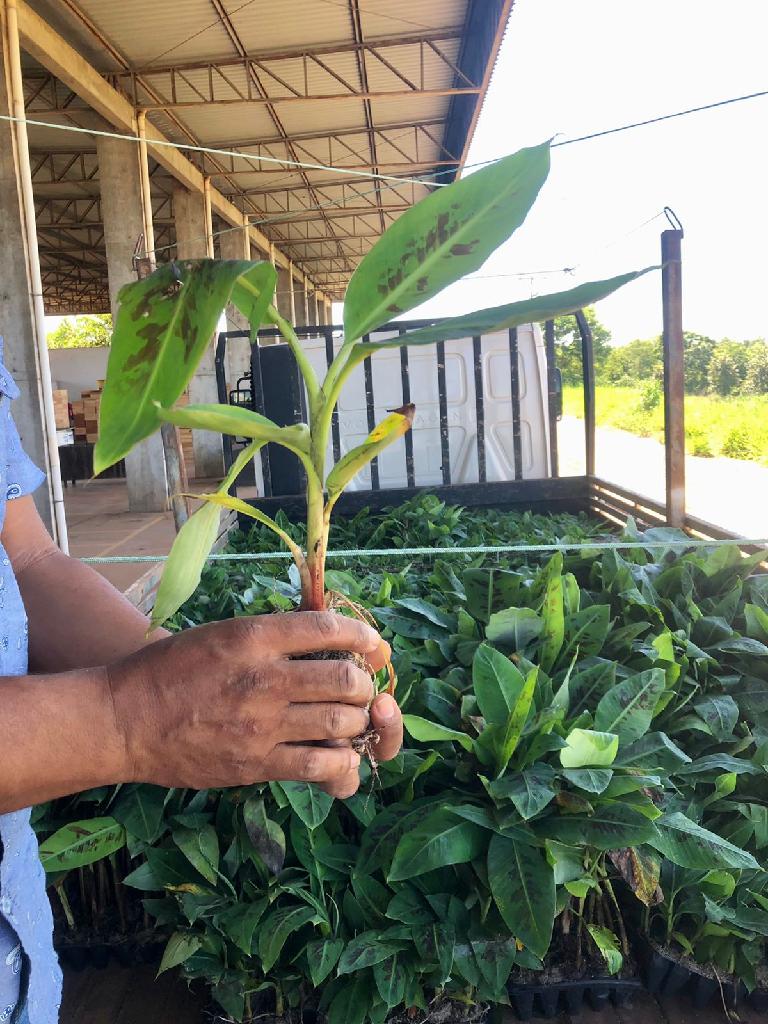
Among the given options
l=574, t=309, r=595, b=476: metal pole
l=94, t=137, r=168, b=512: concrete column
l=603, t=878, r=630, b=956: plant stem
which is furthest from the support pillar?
l=603, t=878, r=630, b=956: plant stem

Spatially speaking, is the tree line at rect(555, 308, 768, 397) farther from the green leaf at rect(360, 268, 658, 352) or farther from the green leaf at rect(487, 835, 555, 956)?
the green leaf at rect(360, 268, 658, 352)

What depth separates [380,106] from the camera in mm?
9539

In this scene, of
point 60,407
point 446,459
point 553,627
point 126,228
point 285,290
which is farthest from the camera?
point 285,290

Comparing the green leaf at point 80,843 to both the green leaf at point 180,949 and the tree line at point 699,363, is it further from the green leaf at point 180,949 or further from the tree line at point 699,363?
the tree line at point 699,363

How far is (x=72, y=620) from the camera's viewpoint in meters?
1.01

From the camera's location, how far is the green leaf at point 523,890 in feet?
4.21

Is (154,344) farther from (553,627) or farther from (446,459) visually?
(446,459)

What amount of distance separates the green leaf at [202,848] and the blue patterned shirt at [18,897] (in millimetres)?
530

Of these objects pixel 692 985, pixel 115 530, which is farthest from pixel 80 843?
pixel 115 530

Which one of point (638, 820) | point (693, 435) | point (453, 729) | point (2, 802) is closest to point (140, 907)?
point (453, 729)

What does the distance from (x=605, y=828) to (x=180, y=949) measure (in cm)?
81

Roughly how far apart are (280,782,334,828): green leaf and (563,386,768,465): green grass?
12.9m

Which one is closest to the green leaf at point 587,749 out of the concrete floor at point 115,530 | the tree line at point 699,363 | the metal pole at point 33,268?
the concrete floor at point 115,530

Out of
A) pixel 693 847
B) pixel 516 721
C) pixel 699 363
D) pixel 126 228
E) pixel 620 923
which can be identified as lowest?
pixel 620 923
